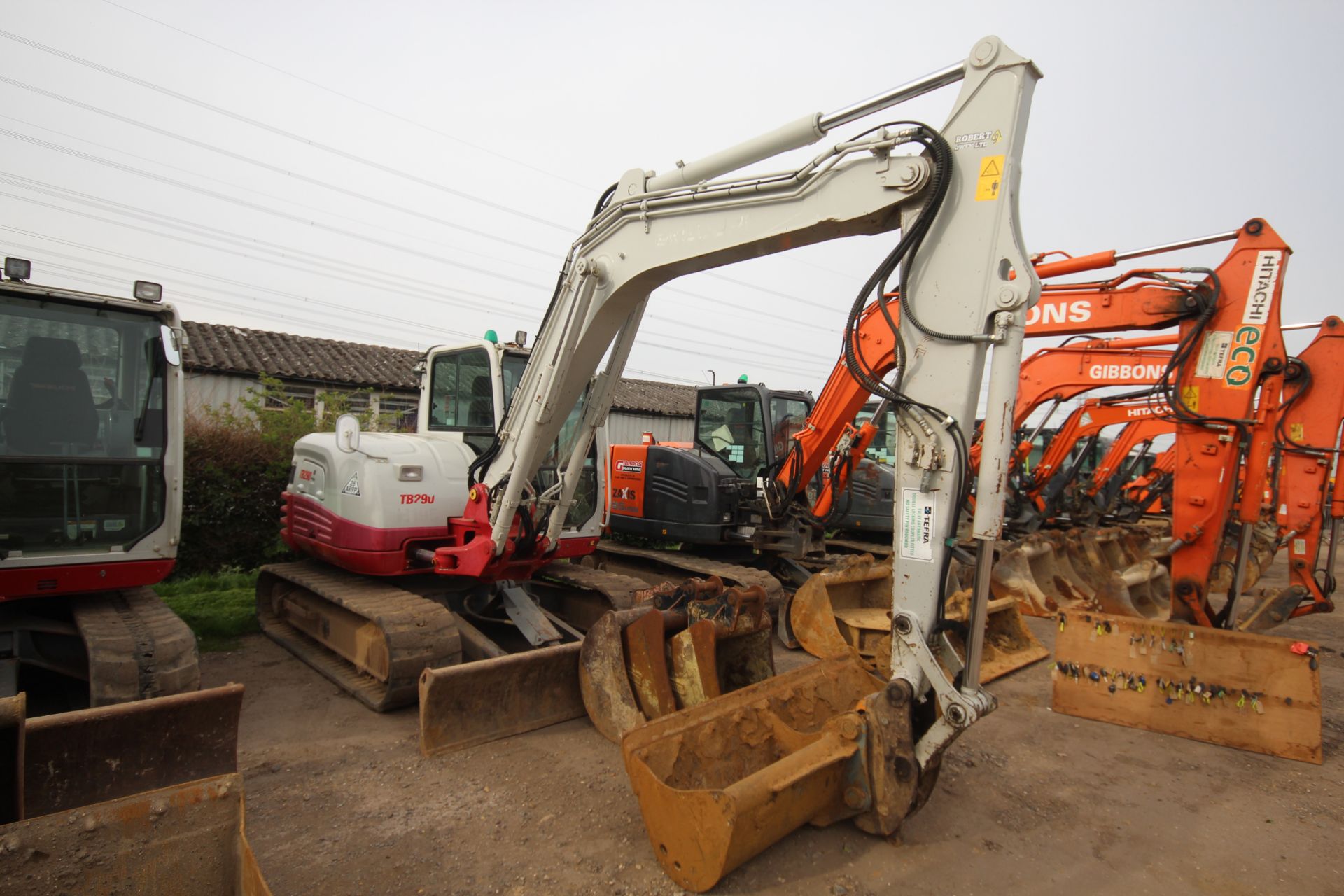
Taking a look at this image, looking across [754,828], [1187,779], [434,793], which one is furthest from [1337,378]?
[434,793]


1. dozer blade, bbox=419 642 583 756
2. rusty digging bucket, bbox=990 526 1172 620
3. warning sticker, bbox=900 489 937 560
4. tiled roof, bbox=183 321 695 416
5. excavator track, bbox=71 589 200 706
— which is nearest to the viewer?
warning sticker, bbox=900 489 937 560

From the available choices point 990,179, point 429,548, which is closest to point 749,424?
point 429,548

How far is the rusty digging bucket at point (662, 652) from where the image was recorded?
13.8 feet

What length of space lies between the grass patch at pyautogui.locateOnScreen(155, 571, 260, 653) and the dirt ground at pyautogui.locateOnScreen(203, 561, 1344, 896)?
172 cm

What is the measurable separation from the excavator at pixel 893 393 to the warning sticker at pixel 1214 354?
2.99 meters

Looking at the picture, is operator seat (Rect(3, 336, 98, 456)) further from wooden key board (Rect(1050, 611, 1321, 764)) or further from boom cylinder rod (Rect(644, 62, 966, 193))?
wooden key board (Rect(1050, 611, 1321, 764))

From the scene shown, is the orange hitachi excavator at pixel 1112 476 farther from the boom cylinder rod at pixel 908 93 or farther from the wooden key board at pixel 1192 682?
the boom cylinder rod at pixel 908 93

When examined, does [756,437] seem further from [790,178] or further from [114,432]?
[114,432]

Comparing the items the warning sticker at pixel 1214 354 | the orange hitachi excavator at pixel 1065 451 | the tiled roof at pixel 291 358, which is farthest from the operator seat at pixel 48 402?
the orange hitachi excavator at pixel 1065 451

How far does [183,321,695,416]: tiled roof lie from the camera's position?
48.8ft

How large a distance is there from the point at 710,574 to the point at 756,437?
5.62ft

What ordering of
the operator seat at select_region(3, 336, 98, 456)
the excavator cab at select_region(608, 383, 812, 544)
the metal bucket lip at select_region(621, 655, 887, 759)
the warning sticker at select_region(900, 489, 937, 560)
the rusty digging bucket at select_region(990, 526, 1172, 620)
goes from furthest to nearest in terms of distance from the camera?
the rusty digging bucket at select_region(990, 526, 1172, 620) → the excavator cab at select_region(608, 383, 812, 544) → the operator seat at select_region(3, 336, 98, 456) → the warning sticker at select_region(900, 489, 937, 560) → the metal bucket lip at select_region(621, 655, 887, 759)

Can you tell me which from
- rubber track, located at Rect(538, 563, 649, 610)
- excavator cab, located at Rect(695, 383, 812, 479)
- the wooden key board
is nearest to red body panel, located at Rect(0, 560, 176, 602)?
rubber track, located at Rect(538, 563, 649, 610)

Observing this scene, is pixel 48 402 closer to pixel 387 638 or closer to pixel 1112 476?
pixel 387 638
